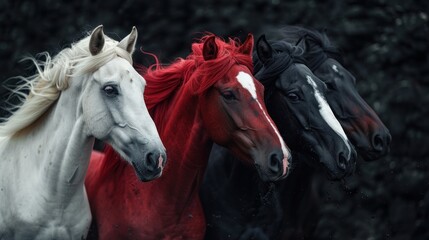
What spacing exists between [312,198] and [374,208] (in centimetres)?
217

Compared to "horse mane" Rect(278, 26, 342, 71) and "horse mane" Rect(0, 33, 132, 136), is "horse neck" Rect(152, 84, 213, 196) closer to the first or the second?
"horse mane" Rect(0, 33, 132, 136)

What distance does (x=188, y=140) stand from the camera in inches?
178

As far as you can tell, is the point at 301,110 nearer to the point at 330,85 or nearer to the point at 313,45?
the point at 330,85

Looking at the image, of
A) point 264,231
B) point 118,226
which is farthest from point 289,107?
point 118,226

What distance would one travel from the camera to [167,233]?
4.52 metres

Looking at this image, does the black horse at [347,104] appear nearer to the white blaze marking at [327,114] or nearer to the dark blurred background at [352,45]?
the white blaze marking at [327,114]

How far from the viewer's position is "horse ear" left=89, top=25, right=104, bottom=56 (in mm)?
4156

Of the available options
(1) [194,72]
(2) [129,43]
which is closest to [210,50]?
(1) [194,72]

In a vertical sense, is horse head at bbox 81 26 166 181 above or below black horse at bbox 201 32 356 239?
above

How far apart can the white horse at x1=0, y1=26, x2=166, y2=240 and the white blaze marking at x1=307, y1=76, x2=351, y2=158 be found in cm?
78

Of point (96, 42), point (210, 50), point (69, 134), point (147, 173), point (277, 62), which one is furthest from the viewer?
point (277, 62)

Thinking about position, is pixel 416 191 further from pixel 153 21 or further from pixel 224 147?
pixel 224 147

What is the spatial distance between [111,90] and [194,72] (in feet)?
1.55

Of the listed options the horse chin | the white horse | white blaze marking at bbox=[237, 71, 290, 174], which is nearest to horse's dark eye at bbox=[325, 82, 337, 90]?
white blaze marking at bbox=[237, 71, 290, 174]
